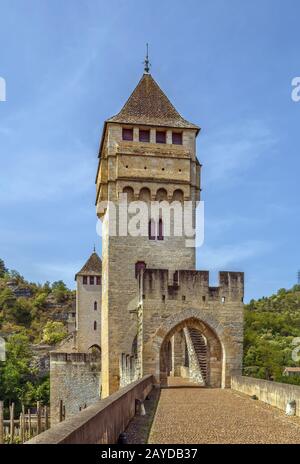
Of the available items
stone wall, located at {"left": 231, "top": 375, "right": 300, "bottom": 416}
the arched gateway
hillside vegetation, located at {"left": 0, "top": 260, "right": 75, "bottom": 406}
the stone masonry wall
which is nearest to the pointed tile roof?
the stone masonry wall

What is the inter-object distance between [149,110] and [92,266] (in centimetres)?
3032

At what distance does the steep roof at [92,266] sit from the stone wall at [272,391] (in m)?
39.5

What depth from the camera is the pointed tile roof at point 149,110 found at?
27.3 m

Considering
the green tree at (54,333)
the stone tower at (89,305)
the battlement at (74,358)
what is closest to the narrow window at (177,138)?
the battlement at (74,358)

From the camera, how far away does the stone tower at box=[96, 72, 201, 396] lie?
25.6 m

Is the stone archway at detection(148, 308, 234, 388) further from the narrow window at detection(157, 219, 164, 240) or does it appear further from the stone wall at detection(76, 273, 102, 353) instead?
the stone wall at detection(76, 273, 102, 353)

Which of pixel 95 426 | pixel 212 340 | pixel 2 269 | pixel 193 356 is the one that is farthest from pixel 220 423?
pixel 2 269

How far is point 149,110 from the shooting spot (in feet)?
92.4

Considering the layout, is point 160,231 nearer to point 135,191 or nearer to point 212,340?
point 135,191

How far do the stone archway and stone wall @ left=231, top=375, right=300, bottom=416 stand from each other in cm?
249

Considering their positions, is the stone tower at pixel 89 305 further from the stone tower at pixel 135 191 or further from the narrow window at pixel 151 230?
the narrow window at pixel 151 230
